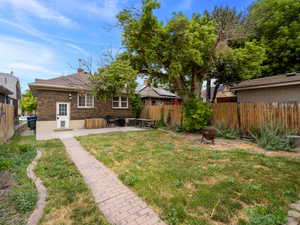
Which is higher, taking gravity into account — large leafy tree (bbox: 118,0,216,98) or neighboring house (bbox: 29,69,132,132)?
large leafy tree (bbox: 118,0,216,98)

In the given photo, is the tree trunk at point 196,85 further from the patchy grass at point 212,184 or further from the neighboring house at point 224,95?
the patchy grass at point 212,184

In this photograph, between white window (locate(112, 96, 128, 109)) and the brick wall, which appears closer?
the brick wall

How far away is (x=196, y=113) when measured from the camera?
862 centimetres

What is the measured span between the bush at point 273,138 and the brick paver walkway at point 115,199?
599cm

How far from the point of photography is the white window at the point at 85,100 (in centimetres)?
1231

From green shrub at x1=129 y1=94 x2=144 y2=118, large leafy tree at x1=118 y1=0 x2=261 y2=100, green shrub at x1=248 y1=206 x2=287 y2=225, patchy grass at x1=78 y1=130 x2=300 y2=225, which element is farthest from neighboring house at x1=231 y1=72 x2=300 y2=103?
green shrub at x1=129 y1=94 x2=144 y2=118

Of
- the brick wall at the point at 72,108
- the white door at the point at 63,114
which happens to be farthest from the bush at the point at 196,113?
the white door at the point at 63,114

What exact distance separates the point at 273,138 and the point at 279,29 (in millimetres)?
9776

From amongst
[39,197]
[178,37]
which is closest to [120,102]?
[178,37]

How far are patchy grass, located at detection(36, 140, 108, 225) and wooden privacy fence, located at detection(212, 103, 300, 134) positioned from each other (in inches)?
310

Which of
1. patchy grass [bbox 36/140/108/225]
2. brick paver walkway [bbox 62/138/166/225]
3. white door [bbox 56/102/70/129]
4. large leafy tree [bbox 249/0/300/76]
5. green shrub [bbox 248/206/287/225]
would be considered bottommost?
brick paver walkway [bbox 62/138/166/225]

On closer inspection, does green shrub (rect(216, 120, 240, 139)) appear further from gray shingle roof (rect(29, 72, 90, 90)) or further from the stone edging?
gray shingle roof (rect(29, 72, 90, 90))

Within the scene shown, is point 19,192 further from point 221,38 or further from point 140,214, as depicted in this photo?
point 221,38

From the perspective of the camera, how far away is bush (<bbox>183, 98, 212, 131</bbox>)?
865 centimetres
